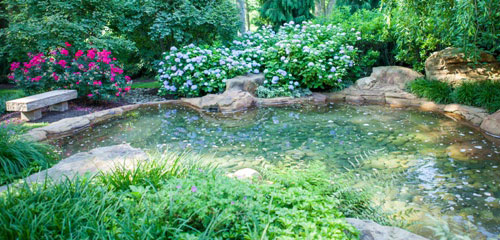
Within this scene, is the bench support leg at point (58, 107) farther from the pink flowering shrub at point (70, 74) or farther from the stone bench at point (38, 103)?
the pink flowering shrub at point (70, 74)

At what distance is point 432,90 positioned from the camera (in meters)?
7.70

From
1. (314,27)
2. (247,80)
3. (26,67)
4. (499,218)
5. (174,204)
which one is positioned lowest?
(499,218)

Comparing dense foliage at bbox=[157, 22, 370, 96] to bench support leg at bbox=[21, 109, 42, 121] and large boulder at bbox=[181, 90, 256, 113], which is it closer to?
large boulder at bbox=[181, 90, 256, 113]

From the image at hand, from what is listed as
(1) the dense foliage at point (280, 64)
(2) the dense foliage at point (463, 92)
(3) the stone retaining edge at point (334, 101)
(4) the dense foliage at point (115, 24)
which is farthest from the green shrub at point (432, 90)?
(4) the dense foliage at point (115, 24)

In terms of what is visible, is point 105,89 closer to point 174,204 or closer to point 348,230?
point 174,204

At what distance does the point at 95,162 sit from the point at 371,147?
3.77 metres

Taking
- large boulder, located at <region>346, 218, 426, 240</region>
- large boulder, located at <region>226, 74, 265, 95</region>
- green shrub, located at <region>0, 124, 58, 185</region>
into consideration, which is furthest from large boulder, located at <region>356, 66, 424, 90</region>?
green shrub, located at <region>0, 124, 58, 185</region>

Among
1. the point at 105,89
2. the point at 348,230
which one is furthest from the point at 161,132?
the point at 348,230

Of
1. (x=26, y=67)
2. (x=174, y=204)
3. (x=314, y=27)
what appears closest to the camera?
(x=174, y=204)

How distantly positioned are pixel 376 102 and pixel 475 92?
2.06m

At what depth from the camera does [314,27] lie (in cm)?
984

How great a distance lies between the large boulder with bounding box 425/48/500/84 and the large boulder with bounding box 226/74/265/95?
12.8ft

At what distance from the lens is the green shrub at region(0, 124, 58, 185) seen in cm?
384

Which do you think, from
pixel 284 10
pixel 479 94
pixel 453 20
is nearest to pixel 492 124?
pixel 479 94
